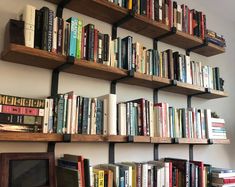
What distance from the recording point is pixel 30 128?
1.34m

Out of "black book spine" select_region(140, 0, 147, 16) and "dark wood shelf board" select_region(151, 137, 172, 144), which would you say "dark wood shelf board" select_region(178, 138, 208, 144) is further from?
"black book spine" select_region(140, 0, 147, 16)

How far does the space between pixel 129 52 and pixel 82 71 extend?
37 centimetres

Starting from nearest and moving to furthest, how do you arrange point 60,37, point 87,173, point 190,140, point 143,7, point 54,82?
point 87,173
point 60,37
point 54,82
point 143,7
point 190,140

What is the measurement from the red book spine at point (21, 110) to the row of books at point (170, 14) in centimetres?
94

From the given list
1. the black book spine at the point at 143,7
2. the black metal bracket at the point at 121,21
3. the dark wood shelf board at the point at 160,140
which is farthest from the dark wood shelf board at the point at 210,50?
the dark wood shelf board at the point at 160,140

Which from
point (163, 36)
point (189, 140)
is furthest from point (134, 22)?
point (189, 140)

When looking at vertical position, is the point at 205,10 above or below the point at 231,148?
above

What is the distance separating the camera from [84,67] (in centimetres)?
158

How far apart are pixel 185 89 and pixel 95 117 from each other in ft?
3.18

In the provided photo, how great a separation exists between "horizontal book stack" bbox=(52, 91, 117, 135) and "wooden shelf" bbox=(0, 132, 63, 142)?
0.17 ft

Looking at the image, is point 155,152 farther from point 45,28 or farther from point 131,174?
point 45,28

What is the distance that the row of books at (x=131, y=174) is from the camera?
1.40 meters

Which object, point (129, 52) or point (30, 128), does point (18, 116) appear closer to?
point (30, 128)

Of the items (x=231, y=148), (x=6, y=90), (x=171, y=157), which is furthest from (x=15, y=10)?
(x=231, y=148)
